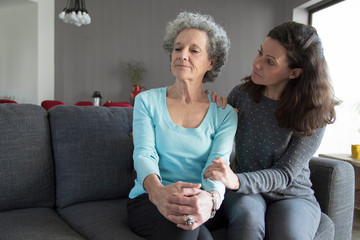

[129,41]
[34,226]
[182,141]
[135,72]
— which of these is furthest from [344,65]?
[34,226]

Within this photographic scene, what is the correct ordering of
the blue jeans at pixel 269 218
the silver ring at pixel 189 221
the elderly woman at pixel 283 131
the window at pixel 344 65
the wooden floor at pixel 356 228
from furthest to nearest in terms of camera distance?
the window at pixel 344 65
the wooden floor at pixel 356 228
the elderly woman at pixel 283 131
the blue jeans at pixel 269 218
the silver ring at pixel 189 221

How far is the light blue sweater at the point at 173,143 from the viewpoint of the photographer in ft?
4.33

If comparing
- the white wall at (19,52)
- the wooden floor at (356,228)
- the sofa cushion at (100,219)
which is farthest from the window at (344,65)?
the white wall at (19,52)

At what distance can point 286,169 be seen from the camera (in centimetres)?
139

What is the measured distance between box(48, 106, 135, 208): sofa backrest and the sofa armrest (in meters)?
1.01

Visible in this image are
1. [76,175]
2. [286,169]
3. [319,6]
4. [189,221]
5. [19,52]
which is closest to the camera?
[189,221]

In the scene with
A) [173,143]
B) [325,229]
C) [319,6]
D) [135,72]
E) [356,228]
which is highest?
[319,6]

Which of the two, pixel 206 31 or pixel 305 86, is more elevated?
pixel 206 31

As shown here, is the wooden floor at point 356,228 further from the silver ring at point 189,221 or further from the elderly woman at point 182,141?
the silver ring at point 189,221

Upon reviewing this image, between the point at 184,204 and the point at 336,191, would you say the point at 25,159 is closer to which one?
the point at 184,204

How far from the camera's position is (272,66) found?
4.75 ft

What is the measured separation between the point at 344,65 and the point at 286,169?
161 inches

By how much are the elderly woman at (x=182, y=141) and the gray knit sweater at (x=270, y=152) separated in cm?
13

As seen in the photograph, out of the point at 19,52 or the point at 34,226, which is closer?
the point at 34,226
